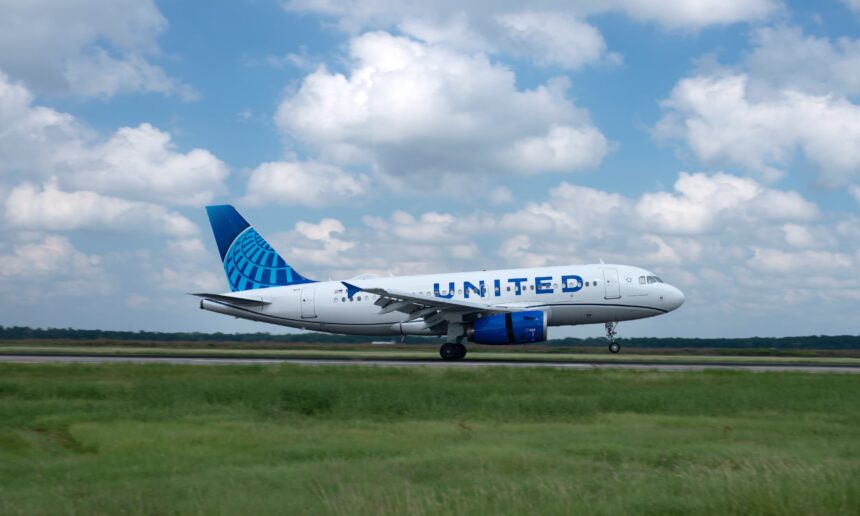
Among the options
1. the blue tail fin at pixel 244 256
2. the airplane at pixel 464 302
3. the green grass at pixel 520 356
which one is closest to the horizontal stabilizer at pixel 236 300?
the airplane at pixel 464 302

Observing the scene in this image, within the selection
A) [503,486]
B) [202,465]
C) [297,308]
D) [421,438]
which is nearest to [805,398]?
[421,438]

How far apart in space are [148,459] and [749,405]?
12.6 m

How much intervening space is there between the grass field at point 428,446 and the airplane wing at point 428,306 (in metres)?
9.65

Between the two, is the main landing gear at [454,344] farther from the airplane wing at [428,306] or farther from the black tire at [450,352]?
the airplane wing at [428,306]

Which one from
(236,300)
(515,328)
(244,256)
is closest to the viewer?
(515,328)

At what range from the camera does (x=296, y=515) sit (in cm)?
752

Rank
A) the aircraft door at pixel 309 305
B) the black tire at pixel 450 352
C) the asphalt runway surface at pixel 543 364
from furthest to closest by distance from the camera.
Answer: the aircraft door at pixel 309 305, the black tire at pixel 450 352, the asphalt runway surface at pixel 543 364

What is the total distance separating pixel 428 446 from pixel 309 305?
26294 millimetres

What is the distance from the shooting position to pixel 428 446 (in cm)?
1161

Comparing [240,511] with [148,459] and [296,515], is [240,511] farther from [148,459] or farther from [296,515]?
[148,459]

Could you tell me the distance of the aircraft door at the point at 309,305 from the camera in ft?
122

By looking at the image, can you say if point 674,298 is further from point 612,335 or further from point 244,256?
point 244,256

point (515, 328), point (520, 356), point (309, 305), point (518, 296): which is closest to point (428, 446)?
point (515, 328)

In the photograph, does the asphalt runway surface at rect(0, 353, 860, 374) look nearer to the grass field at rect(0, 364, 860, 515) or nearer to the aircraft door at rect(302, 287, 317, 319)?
the aircraft door at rect(302, 287, 317, 319)
